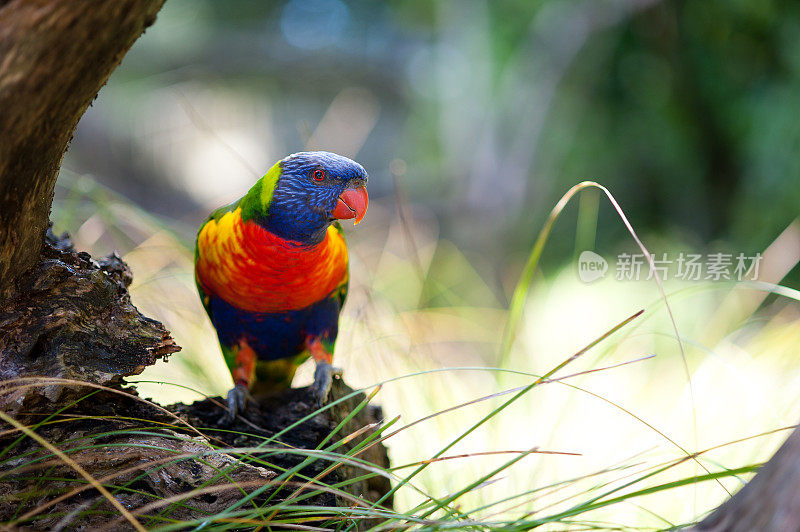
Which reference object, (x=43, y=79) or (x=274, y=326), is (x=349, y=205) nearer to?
(x=274, y=326)

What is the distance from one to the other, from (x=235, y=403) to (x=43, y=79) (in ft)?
2.99

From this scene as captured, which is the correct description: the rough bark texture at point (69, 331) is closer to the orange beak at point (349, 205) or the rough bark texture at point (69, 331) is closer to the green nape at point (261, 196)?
the green nape at point (261, 196)

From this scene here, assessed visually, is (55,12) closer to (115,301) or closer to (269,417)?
(115,301)

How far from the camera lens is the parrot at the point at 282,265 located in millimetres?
1462

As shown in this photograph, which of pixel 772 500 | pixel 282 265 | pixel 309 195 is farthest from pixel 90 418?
pixel 772 500

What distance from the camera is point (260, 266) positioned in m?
1.49

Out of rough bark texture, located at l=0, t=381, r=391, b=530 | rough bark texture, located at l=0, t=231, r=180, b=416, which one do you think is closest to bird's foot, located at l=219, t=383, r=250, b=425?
rough bark texture, located at l=0, t=381, r=391, b=530

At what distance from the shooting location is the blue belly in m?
1.63

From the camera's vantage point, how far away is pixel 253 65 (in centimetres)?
607

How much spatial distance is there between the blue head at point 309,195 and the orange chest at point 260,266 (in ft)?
0.13

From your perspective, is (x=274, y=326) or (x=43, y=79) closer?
(x=43, y=79)

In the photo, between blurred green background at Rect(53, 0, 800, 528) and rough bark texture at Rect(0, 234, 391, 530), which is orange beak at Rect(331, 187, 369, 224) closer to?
blurred green background at Rect(53, 0, 800, 528)

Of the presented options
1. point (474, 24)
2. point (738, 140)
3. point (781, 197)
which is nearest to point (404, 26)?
point (474, 24)

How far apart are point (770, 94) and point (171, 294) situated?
3540mm
